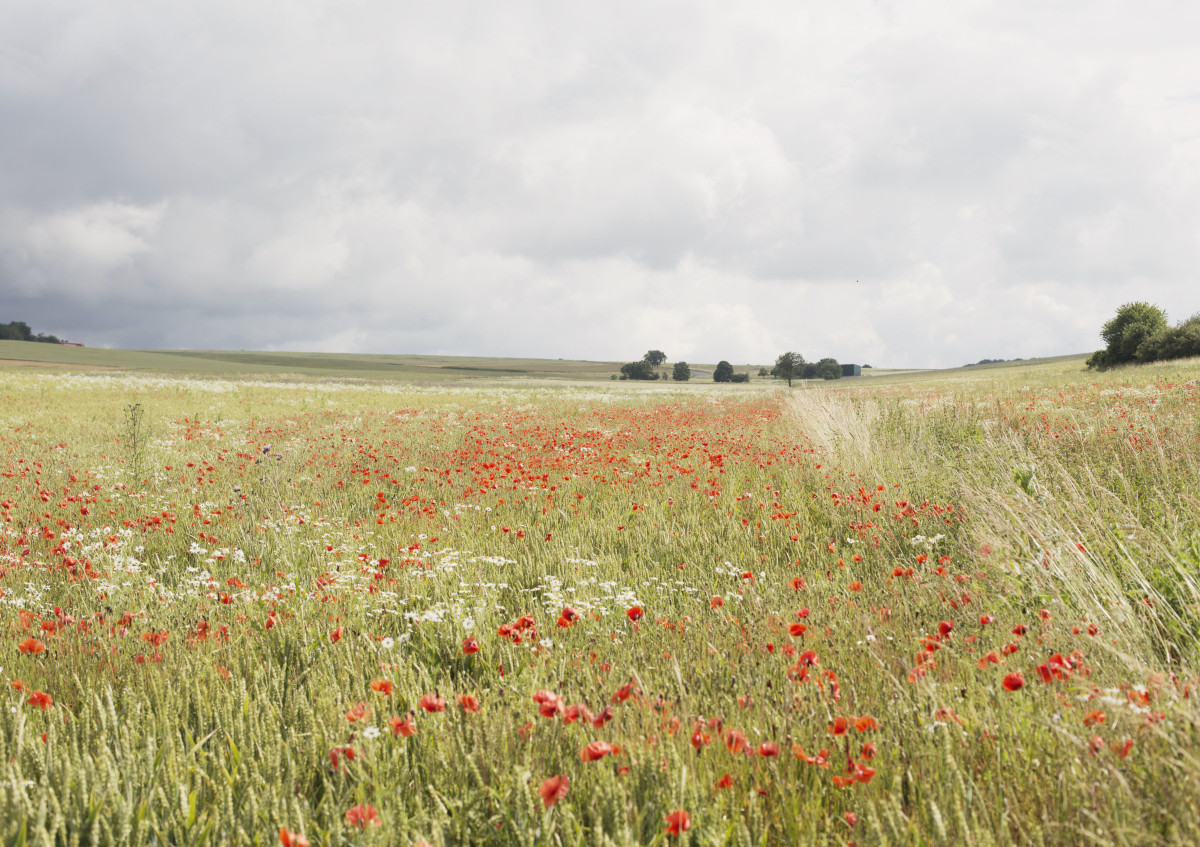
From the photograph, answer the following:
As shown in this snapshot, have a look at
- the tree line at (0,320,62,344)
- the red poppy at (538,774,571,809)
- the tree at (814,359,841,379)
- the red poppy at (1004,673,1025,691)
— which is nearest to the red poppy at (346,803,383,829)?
the red poppy at (538,774,571,809)

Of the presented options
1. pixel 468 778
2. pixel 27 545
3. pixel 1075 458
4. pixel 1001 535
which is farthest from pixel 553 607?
pixel 1075 458

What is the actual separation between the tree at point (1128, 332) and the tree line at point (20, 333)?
652 ft

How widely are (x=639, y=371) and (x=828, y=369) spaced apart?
40109 millimetres

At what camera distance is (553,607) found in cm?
384

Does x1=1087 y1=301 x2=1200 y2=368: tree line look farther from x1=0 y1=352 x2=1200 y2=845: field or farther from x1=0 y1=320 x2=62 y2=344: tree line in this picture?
x1=0 y1=320 x2=62 y2=344: tree line

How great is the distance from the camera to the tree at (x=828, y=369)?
4796 inches

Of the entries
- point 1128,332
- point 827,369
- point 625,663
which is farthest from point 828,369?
point 625,663

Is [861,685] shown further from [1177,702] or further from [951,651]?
[1177,702]

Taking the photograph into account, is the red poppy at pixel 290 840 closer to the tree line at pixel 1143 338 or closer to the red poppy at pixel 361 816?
the red poppy at pixel 361 816

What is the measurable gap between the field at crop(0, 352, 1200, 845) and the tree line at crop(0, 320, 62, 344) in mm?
189014

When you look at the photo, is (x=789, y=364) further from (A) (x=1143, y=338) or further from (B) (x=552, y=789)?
(B) (x=552, y=789)

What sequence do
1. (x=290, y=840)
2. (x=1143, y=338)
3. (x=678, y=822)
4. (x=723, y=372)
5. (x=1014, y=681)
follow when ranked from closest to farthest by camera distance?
(x=290, y=840), (x=678, y=822), (x=1014, y=681), (x=1143, y=338), (x=723, y=372)

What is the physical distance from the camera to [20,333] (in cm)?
14400

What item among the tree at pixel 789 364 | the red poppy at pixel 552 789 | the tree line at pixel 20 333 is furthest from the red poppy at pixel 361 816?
the tree line at pixel 20 333
